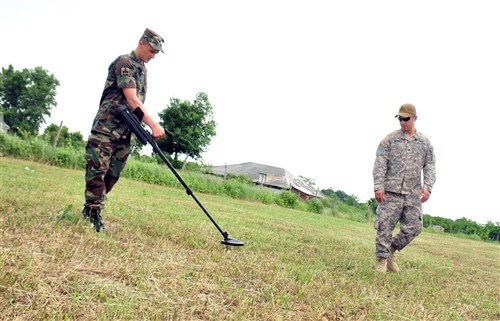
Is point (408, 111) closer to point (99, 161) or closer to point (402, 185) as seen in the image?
point (402, 185)

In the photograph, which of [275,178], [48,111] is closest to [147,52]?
[275,178]

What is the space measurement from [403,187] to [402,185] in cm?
3

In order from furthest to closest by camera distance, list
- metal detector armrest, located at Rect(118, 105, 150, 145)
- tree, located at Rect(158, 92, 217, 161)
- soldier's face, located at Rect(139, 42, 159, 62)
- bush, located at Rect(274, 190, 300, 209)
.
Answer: tree, located at Rect(158, 92, 217, 161) → bush, located at Rect(274, 190, 300, 209) → soldier's face, located at Rect(139, 42, 159, 62) → metal detector armrest, located at Rect(118, 105, 150, 145)

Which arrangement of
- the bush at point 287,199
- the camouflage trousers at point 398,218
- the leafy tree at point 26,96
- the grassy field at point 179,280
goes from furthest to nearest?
1. the leafy tree at point 26,96
2. the bush at point 287,199
3. the camouflage trousers at point 398,218
4. the grassy field at point 179,280

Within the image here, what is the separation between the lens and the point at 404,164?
519 centimetres

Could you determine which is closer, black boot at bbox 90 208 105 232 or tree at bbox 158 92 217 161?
black boot at bbox 90 208 105 232

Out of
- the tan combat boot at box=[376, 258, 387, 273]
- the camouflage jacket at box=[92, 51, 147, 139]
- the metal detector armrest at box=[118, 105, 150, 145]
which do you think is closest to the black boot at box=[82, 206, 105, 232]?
the camouflage jacket at box=[92, 51, 147, 139]

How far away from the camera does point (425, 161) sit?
5.32 meters

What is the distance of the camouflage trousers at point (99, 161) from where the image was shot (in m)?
3.98

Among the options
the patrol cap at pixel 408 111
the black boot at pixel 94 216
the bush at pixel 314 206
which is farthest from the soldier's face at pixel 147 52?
the bush at pixel 314 206

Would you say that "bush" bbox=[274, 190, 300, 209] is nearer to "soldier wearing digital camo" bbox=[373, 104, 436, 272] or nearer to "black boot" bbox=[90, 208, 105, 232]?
"soldier wearing digital camo" bbox=[373, 104, 436, 272]

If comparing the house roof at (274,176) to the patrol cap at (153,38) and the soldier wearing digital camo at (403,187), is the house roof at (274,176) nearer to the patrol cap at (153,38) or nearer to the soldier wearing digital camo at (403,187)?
the soldier wearing digital camo at (403,187)

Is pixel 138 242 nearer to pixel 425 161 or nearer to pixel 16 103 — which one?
pixel 425 161

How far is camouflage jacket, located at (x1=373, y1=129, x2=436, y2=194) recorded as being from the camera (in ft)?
16.9
